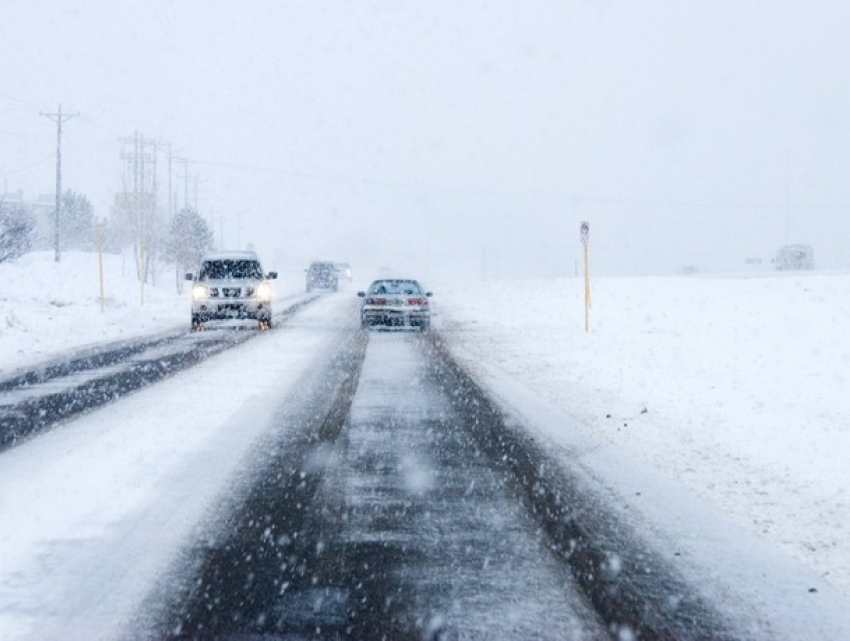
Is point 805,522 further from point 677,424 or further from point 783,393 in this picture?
point 783,393

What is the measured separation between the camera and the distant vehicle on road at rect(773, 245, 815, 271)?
3083 inches

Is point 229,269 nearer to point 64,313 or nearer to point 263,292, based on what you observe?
point 263,292

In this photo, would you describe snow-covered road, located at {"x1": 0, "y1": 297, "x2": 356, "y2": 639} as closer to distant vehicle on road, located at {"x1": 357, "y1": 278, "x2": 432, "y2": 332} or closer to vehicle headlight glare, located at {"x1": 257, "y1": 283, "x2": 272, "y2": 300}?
distant vehicle on road, located at {"x1": 357, "y1": 278, "x2": 432, "y2": 332}

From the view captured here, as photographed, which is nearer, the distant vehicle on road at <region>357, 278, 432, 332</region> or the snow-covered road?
the snow-covered road

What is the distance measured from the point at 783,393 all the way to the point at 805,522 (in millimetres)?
6046

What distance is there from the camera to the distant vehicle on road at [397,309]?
81.8 feet

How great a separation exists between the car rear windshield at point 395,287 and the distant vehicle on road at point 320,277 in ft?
125

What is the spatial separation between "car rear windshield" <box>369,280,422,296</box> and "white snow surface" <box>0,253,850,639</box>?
486 centimetres

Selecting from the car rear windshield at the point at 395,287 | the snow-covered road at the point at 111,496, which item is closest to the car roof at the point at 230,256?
the car rear windshield at the point at 395,287

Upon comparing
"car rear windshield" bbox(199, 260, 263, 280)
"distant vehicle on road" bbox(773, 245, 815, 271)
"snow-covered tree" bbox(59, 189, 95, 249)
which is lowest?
"car rear windshield" bbox(199, 260, 263, 280)

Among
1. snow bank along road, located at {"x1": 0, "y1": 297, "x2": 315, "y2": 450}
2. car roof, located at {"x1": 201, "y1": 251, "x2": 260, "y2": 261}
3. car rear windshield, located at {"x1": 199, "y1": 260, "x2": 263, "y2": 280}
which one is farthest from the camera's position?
car roof, located at {"x1": 201, "y1": 251, "x2": 260, "y2": 261}

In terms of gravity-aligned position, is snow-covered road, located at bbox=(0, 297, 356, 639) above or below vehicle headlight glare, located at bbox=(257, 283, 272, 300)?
below

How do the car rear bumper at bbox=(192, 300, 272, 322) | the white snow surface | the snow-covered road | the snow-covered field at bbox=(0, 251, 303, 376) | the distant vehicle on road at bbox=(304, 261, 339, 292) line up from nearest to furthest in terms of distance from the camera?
the snow-covered road < the white snow surface < the snow-covered field at bbox=(0, 251, 303, 376) < the car rear bumper at bbox=(192, 300, 272, 322) < the distant vehicle on road at bbox=(304, 261, 339, 292)

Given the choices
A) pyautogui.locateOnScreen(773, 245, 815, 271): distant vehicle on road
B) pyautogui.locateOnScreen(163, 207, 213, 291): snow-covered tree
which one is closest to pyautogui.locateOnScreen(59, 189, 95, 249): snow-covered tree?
pyautogui.locateOnScreen(163, 207, 213, 291): snow-covered tree
